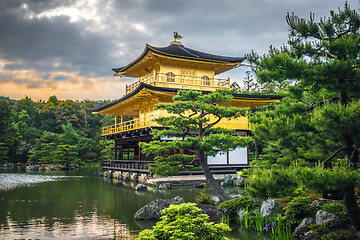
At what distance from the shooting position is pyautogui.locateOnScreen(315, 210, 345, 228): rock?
700cm

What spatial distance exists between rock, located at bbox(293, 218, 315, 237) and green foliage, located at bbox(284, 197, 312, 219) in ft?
1.47

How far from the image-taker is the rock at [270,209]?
27.1 ft

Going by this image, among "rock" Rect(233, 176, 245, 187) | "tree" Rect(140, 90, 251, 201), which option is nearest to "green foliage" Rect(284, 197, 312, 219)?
"tree" Rect(140, 90, 251, 201)

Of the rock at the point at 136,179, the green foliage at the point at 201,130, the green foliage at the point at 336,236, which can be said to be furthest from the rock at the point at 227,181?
the green foliage at the point at 336,236

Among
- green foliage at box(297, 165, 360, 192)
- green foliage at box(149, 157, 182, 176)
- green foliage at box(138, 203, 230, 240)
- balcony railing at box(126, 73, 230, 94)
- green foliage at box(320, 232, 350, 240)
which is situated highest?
balcony railing at box(126, 73, 230, 94)

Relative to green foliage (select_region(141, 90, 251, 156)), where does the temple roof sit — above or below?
above

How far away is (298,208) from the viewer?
827 centimetres

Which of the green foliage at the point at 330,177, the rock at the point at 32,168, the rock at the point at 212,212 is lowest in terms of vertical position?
the rock at the point at 32,168

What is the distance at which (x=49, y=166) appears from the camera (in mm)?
39906

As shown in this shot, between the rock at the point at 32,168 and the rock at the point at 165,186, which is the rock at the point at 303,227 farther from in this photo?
the rock at the point at 32,168

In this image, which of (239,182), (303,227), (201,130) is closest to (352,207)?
(303,227)

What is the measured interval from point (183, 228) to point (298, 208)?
4.73 meters

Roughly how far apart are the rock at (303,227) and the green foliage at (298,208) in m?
0.45

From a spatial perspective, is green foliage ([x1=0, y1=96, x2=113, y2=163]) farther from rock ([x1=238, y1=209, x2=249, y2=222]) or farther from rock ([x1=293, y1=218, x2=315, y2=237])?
rock ([x1=293, y1=218, x2=315, y2=237])
